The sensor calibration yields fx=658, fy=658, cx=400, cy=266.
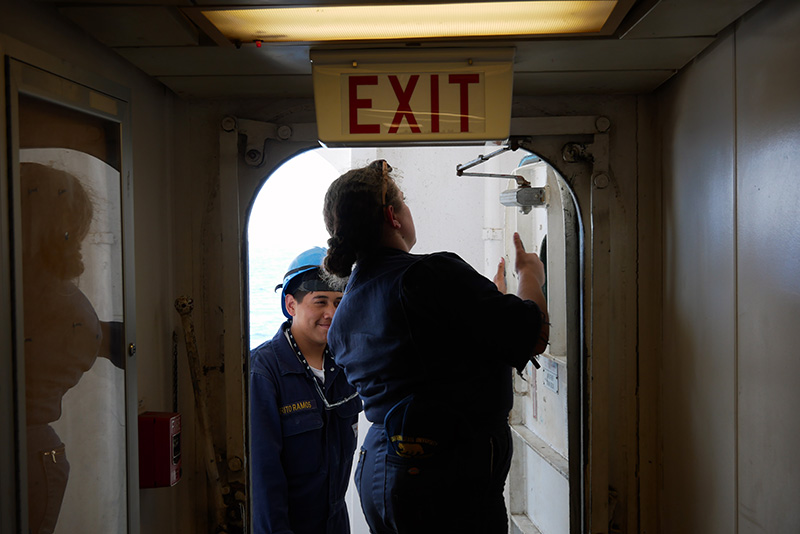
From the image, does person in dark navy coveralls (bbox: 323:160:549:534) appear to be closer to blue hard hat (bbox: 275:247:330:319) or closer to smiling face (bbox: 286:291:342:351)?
smiling face (bbox: 286:291:342:351)

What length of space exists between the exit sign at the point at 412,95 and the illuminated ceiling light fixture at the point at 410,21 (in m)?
0.09

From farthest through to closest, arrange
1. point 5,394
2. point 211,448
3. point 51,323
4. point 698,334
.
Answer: point 211,448 < point 698,334 < point 51,323 < point 5,394

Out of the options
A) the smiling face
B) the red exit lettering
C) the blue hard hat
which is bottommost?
the smiling face

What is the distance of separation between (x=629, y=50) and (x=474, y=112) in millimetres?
471

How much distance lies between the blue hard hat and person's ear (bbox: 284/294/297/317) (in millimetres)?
24

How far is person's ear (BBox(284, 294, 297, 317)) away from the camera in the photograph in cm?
303

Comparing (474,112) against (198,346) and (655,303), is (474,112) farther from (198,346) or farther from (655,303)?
(198,346)

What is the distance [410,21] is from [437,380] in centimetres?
99

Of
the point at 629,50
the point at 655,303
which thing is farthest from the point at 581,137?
the point at 655,303

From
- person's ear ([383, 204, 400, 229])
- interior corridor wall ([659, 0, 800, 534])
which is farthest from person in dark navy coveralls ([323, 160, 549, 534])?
interior corridor wall ([659, 0, 800, 534])

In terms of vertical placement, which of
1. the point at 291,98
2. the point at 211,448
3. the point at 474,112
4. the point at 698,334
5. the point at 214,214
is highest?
the point at 291,98

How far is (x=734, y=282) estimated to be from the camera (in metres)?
1.77

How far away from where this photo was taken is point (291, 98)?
2.36 m

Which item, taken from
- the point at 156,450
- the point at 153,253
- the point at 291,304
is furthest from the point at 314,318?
the point at 156,450
